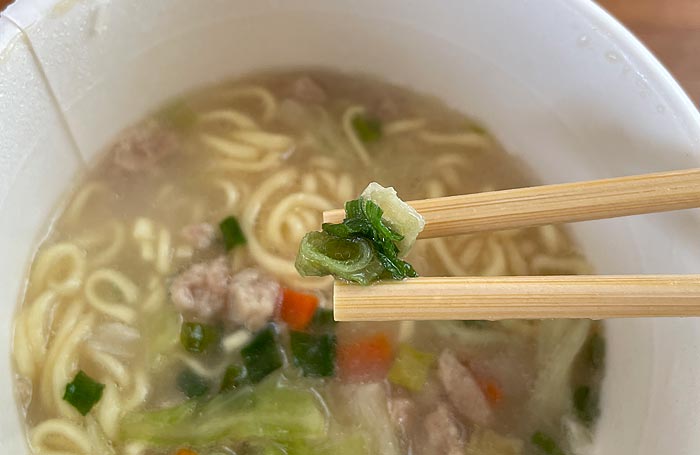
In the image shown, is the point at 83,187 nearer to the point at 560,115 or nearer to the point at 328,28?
the point at 328,28

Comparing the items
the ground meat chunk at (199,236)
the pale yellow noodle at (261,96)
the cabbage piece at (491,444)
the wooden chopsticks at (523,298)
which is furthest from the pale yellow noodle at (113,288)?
the cabbage piece at (491,444)

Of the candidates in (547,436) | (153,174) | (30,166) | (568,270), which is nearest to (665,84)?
(568,270)

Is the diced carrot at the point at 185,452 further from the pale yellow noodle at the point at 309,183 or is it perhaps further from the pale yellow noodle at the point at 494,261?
the pale yellow noodle at the point at 494,261

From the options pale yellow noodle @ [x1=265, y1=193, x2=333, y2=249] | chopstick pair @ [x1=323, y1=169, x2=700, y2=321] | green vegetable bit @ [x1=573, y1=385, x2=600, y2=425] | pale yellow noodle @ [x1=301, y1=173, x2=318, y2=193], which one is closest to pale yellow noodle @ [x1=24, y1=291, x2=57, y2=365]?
pale yellow noodle @ [x1=265, y1=193, x2=333, y2=249]

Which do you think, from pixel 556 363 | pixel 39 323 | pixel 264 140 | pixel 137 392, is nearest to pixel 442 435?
pixel 556 363

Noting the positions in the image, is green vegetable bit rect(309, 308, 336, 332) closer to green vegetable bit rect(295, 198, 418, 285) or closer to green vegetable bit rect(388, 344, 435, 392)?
green vegetable bit rect(388, 344, 435, 392)

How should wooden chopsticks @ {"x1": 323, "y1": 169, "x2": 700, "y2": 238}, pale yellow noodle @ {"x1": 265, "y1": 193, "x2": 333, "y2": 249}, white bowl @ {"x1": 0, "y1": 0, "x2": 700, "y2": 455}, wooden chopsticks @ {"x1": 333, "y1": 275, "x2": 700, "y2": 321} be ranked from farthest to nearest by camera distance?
pale yellow noodle @ {"x1": 265, "y1": 193, "x2": 333, "y2": 249} → white bowl @ {"x1": 0, "y1": 0, "x2": 700, "y2": 455} → wooden chopsticks @ {"x1": 323, "y1": 169, "x2": 700, "y2": 238} → wooden chopsticks @ {"x1": 333, "y1": 275, "x2": 700, "y2": 321}

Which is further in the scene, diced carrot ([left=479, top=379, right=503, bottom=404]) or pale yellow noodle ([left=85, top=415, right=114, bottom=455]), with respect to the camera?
diced carrot ([left=479, top=379, right=503, bottom=404])
